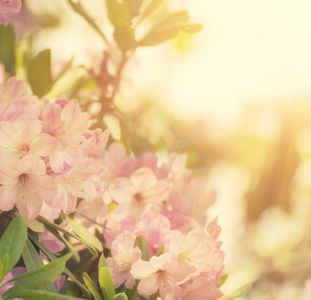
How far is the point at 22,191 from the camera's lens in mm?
726

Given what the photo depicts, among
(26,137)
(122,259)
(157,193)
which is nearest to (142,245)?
(122,259)

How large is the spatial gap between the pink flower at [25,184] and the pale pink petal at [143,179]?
0.29m

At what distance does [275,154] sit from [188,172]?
1.45 meters

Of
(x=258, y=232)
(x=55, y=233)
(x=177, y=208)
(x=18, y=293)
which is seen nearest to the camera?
(x=18, y=293)

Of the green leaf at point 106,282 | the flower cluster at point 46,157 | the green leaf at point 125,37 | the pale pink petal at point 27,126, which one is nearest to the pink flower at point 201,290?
the green leaf at point 106,282

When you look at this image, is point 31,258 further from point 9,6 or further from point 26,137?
point 9,6

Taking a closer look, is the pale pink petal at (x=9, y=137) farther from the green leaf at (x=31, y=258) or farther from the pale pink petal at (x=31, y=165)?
the green leaf at (x=31, y=258)

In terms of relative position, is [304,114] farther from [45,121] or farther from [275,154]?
[45,121]

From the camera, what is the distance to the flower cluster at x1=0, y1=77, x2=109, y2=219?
28.2 inches

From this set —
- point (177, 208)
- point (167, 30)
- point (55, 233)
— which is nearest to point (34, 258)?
point (55, 233)

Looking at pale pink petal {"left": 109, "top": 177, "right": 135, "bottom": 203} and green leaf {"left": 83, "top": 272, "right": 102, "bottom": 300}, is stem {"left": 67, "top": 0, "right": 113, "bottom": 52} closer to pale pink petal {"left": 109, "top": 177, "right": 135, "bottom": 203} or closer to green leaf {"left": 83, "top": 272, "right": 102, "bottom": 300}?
pale pink petal {"left": 109, "top": 177, "right": 135, "bottom": 203}

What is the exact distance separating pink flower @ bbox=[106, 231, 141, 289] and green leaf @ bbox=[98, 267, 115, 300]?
65 millimetres

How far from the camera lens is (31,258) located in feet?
2.49

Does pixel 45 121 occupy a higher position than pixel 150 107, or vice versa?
pixel 45 121
